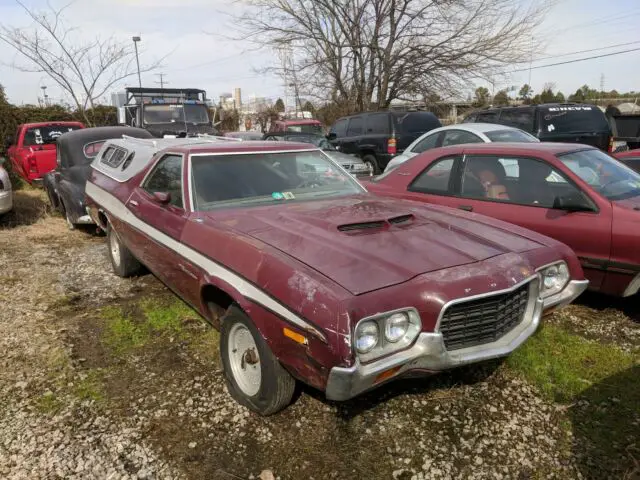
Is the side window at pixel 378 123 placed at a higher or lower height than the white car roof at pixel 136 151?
higher

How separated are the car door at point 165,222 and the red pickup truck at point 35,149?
8.36m

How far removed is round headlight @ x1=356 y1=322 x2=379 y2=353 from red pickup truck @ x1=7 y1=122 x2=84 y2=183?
37.6 feet

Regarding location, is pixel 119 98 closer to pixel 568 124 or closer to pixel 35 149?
pixel 35 149

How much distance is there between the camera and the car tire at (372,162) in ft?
41.0

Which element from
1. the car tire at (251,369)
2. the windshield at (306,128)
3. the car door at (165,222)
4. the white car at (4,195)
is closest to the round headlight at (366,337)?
the car tire at (251,369)

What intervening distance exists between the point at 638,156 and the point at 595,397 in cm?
497

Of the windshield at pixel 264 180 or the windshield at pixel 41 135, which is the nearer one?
the windshield at pixel 264 180

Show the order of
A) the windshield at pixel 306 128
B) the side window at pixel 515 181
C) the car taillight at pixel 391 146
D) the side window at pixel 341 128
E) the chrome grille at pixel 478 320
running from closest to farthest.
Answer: the chrome grille at pixel 478 320 → the side window at pixel 515 181 → the car taillight at pixel 391 146 → the side window at pixel 341 128 → the windshield at pixel 306 128

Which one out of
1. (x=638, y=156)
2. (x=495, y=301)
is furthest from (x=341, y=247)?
(x=638, y=156)

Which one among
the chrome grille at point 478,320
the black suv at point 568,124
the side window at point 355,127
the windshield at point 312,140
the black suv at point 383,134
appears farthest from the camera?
the side window at point 355,127

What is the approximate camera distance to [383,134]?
12.3 m

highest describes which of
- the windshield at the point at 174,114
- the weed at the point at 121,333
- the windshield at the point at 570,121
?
the windshield at the point at 174,114

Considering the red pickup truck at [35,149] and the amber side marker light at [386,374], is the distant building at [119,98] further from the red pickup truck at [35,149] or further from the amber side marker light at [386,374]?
the amber side marker light at [386,374]

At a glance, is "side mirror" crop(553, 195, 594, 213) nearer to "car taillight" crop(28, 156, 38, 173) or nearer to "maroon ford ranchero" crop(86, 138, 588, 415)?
"maroon ford ranchero" crop(86, 138, 588, 415)
